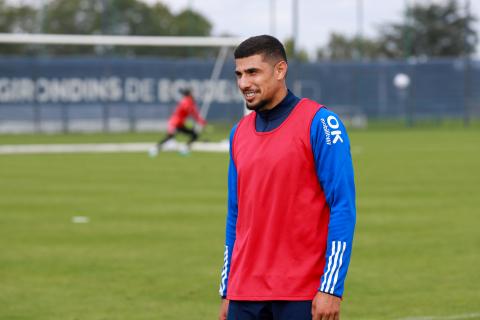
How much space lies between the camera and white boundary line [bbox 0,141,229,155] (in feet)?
115

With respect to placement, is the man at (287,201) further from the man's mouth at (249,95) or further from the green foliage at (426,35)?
the green foliage at (426,35)

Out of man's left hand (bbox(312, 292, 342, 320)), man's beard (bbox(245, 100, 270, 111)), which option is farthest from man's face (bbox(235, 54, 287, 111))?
man's left hand (bbox(312, 292, 342, 320))

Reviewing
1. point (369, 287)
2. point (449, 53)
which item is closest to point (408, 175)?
point (369, 287)

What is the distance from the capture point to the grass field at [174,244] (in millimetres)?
9633

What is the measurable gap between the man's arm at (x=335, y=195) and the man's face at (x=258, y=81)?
0.27 meters

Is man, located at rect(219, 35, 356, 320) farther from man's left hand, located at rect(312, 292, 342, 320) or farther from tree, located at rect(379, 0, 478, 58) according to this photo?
tree, located at rect(379, 0, 478, 58)

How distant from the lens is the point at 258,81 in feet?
16.6

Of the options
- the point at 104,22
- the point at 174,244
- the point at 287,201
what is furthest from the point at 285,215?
Result: the point at 104,22

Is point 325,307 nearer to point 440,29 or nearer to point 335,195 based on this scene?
point 335,195

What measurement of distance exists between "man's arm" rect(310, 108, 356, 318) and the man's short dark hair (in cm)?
40

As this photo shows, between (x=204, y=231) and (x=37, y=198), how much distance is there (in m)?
5.66

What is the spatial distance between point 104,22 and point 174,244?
40.2 m

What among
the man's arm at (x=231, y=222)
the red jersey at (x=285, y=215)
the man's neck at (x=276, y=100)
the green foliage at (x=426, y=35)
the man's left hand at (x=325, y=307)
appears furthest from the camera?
the green foliage at (x=426, y=35)

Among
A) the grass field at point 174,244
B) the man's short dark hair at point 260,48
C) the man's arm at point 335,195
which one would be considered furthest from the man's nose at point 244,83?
the grass field at point 174,244
